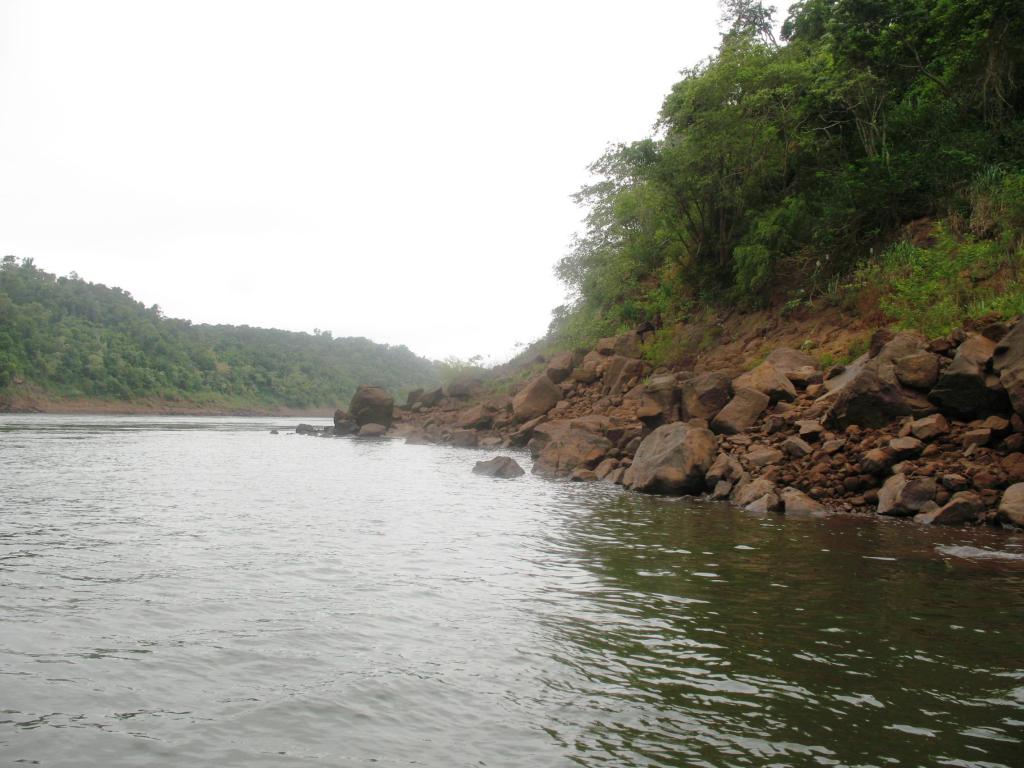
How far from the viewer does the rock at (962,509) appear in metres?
11.3

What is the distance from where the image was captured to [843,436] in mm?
14367

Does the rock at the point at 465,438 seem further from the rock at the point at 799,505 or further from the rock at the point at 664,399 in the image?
the rock at the point at 799,505

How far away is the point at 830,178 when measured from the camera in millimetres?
23422

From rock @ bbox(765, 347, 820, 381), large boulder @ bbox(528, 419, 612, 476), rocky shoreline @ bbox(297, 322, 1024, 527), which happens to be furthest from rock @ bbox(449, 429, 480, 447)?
rock @ bbox(765, 347, 820, 381)

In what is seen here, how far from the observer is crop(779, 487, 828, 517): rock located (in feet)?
42.9

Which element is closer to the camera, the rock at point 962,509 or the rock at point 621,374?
the rock at point 962,509

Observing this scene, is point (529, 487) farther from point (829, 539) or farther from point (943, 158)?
point (943, 158)

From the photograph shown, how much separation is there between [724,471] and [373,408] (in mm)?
32769

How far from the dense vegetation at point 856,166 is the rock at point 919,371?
7.05ft

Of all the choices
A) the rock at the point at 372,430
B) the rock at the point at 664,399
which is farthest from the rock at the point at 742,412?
the rock at the point at 372,430

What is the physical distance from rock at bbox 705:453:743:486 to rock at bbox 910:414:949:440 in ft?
11.1

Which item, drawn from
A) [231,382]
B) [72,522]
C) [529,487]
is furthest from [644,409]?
[231,382]

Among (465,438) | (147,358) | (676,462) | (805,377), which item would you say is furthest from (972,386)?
(147,358)

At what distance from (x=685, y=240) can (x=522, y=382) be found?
15.3m
